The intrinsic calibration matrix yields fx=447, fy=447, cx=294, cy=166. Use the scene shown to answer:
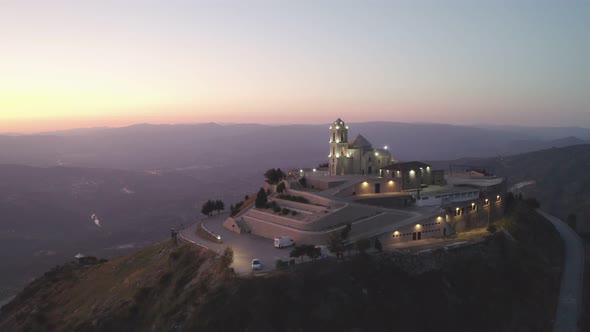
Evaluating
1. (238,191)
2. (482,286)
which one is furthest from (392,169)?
(238,191)

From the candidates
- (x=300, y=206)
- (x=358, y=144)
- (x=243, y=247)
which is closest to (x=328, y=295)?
(x=243, y=247)

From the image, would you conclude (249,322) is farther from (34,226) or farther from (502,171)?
(502,171)

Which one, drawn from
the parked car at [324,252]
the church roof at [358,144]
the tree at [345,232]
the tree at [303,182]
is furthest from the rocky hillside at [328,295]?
the church roof at [358,144]

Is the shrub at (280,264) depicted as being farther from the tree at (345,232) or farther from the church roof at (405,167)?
the church roof at (405,167)

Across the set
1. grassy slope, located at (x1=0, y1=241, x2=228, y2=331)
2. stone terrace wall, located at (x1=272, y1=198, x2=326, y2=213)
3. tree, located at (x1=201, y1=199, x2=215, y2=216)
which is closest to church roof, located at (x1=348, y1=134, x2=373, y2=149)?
stone terrace wall, located at (x1=272, y1=198, x2=326, y2=213)

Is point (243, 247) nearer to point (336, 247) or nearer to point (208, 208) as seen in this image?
point (336, 247)

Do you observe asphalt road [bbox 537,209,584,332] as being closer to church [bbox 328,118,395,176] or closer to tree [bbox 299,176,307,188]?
church [bbox 328,118,395,176]
